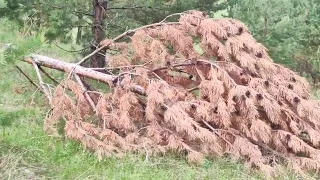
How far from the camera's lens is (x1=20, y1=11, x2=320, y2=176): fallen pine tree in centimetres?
543

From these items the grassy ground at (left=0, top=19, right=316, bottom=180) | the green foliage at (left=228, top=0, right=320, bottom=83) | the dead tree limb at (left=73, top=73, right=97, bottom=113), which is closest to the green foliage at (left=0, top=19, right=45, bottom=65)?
the grassy ground at (left=0, top=19, right=316, bottom=180)

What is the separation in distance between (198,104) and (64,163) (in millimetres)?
1634

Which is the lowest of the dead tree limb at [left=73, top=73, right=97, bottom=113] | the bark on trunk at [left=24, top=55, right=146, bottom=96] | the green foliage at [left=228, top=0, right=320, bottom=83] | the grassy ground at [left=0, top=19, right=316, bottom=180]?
the grassy ground at [left=0, top=19, right=316, bottom=180]

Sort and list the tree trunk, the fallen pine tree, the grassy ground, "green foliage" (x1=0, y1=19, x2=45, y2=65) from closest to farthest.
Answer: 1. "green foliage" (x1=0, y1=19, x2=45, y2=65)
2. the grassy ground
3. the fallen pine tree
4. the tree trunk

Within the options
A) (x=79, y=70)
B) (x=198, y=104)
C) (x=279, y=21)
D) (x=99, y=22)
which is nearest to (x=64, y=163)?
(x=198, y=104)

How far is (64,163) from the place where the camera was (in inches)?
195

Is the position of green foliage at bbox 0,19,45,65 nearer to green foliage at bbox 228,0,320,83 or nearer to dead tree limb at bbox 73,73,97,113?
dead tree limb at bbox 73,73,97,113

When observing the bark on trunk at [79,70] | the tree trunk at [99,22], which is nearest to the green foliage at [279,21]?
the tree trunk at [99,22]

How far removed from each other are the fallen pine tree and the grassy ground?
13cm

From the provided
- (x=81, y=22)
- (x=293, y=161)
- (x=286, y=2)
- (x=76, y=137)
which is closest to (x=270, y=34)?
(x=286, y=2)

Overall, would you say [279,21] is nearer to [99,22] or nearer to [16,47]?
[99,22]

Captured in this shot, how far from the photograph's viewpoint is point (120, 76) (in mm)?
6188

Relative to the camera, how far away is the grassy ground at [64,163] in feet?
15.5

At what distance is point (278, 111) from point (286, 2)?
185 inches
